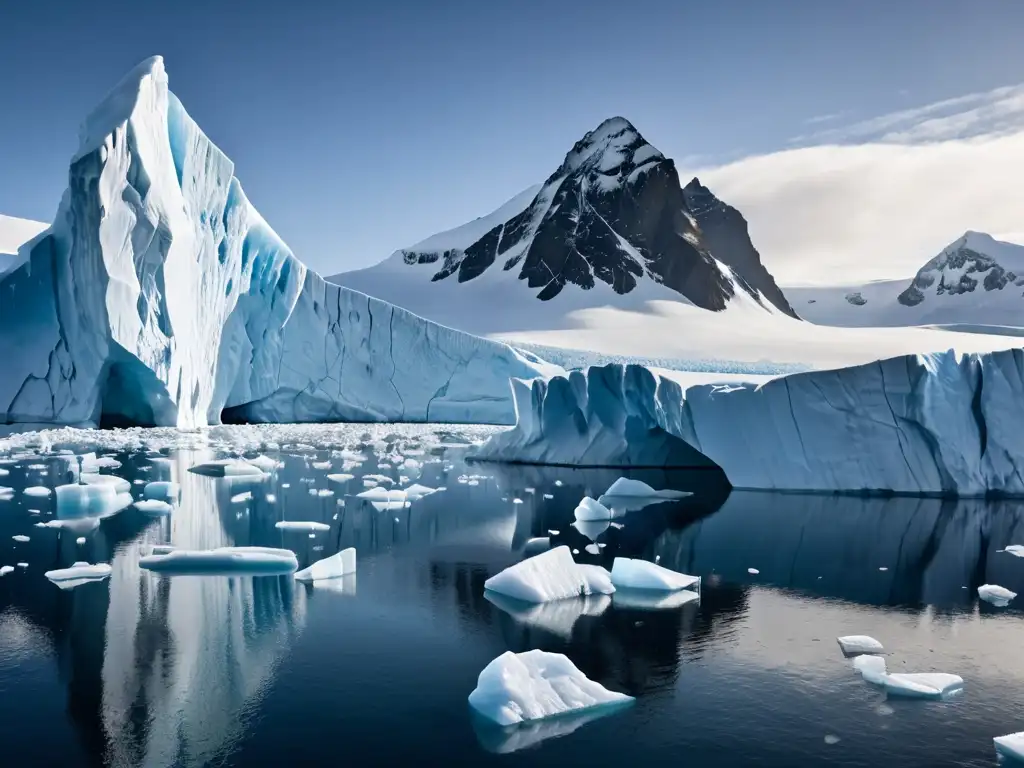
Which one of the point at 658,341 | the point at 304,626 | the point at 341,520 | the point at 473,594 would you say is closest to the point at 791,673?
the point at 473,594

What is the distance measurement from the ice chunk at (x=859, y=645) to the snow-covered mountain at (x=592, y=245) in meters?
38.9

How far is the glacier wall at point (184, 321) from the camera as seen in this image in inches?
609

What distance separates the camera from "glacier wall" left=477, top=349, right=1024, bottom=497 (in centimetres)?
959

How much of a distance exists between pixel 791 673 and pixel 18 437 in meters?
13.8

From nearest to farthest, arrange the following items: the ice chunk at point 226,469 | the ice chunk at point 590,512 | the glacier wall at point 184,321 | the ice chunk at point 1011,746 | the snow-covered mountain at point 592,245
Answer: the ice chunk at point 1011,746 < the ice chunk at point 590,512 < the ice chunk at point 226,469 < the glacier wall at point 184,321 < the snow-covered mountain at point 592,245

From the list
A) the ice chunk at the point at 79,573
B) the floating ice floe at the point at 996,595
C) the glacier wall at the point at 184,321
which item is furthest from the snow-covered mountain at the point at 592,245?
the ice chunk at the point at 79,573

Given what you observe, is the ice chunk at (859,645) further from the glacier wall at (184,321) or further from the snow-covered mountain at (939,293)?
the snow-covered mountain at (939,293)

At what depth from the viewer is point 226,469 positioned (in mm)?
10289

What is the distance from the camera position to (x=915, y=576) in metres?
5.95

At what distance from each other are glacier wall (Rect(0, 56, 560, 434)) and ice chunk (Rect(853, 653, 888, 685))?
14.2 metres

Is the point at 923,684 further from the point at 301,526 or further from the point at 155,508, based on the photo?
the point at 155,508

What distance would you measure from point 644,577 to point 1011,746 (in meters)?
2.46

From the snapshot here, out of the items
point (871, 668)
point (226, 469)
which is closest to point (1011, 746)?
point (871, 668)

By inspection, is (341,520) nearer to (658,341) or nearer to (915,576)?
(915,576)
